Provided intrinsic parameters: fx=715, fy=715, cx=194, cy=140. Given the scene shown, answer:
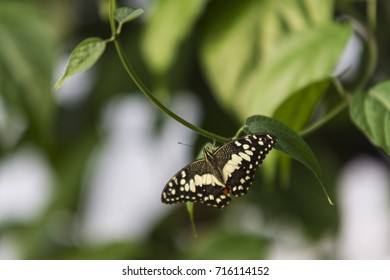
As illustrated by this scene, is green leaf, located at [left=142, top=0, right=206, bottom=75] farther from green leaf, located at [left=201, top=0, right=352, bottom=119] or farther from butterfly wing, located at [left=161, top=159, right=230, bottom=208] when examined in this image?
butterfly wing, located at [left=161, top=159, right=230, bottom=208]

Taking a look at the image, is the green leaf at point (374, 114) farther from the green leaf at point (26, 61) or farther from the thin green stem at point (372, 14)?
the green leaf at point (26, 61)

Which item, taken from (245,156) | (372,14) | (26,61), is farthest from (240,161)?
(26,61)

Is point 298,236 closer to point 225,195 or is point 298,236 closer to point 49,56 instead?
point 49,56

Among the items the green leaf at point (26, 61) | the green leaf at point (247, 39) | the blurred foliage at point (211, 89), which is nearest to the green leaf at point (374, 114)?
the blurred foliage at point (211, 89)

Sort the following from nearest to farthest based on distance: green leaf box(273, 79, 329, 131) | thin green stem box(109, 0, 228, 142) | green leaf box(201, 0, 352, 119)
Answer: thin green stem box(109, 0, 228, 142)
green leaf box(273, 79, 329, 131)
green leaf box(201, 0, 352, 119)

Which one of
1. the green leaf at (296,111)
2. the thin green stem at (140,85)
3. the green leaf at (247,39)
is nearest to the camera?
the thin green stem at (140,85)

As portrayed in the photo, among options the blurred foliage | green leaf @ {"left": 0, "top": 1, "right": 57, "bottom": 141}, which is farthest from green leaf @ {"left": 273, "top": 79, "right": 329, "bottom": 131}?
green leaf @ {"left": 0, "top": 1, "right": 57, "bottom": 141}

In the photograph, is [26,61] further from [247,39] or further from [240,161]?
[240,161]
